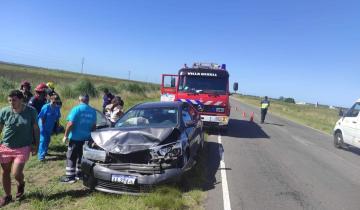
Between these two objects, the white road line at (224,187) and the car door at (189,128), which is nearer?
the white road line at (224,187)

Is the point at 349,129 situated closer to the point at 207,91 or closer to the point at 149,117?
the point at 207,91

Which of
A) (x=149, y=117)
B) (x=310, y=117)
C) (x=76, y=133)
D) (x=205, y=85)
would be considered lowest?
(x=310, y=117)

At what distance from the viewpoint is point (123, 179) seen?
5.92m

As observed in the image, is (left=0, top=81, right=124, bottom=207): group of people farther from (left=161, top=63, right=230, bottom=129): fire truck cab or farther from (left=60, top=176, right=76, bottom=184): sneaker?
(left=161, top=63, right=230, bottom=129): fire truck cab

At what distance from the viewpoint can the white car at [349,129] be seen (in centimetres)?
1236

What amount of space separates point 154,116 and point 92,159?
2132mm

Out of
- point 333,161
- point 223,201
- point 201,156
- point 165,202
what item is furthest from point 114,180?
point 333,161

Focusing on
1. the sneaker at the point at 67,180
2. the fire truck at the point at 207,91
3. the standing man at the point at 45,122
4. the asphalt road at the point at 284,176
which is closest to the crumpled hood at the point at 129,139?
the sneaker at the point at 67,180

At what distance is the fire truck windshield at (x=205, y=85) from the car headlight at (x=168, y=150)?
27.6 feet

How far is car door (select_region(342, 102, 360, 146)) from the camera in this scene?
12453 millimetres

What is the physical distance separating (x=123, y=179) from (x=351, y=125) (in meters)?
9.89

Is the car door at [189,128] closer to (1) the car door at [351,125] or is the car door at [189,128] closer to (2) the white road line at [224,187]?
(2) the white road line at [224,187]

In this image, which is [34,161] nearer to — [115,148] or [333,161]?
[115,148]

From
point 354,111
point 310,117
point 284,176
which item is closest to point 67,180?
point 284,176
